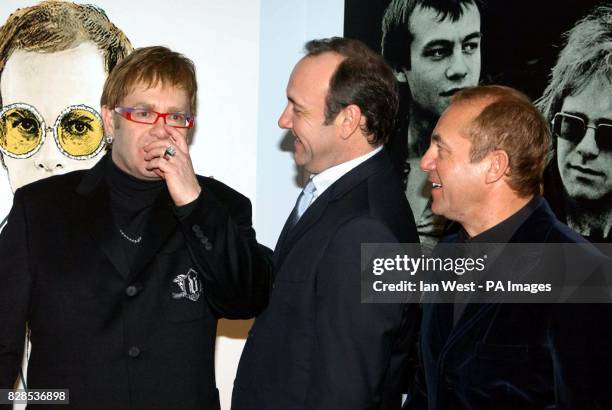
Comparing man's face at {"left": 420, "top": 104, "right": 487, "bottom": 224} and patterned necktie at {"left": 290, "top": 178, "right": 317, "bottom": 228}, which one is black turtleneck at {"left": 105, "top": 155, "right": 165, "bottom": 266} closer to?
patterned necktie at {"left": 290, "top": 178, "right": 317, "bottom": 228}

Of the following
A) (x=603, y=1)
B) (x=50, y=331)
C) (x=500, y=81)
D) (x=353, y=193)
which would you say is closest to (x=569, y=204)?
(x=500, y=81)

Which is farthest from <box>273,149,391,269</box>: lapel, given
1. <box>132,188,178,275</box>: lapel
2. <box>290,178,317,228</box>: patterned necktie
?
<box>132,188,178,275</box>: lapel

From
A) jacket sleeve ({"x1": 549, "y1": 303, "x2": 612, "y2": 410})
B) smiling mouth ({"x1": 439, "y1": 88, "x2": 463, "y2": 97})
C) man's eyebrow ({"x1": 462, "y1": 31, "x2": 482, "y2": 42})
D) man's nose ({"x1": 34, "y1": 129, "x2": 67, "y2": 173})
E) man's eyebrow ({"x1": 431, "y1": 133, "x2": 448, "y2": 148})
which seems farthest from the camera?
man's nose ({"x1": 34, "y1": 129, "x2": 67, "y2": 173})

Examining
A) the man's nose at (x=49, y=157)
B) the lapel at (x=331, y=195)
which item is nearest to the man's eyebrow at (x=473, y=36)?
the lapel at (x=331, y=195)

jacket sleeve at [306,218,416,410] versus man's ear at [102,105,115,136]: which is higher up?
man's ear at [102,105,115,136]

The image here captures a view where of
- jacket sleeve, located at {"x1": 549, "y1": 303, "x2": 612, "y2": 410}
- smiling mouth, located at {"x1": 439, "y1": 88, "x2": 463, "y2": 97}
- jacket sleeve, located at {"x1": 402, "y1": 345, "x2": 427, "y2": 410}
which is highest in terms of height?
smiling mouth, located at {"x1": 439, "y1": 88, "x2": 463, "y2": 97}

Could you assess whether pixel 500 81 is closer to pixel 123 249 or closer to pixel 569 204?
pixel 569 204

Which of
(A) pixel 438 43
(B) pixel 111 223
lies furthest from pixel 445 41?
(B) pixel 111 223

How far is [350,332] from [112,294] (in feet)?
2.41

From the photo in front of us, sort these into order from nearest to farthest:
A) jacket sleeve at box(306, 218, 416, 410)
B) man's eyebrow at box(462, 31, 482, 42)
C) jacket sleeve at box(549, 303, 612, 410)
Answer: jacket sleeve at box(549, 303, 612, 410) < jacket sleeve at box(306, 218, 416, 410) < man's eyebrow at box(462, 31, 482, 42)

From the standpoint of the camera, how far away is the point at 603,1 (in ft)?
8.17

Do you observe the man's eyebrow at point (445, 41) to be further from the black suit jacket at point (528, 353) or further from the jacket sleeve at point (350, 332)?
the jacket sleeve at point (350, 332)

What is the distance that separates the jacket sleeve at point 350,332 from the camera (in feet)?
6.32

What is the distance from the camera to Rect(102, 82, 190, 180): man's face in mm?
2154
